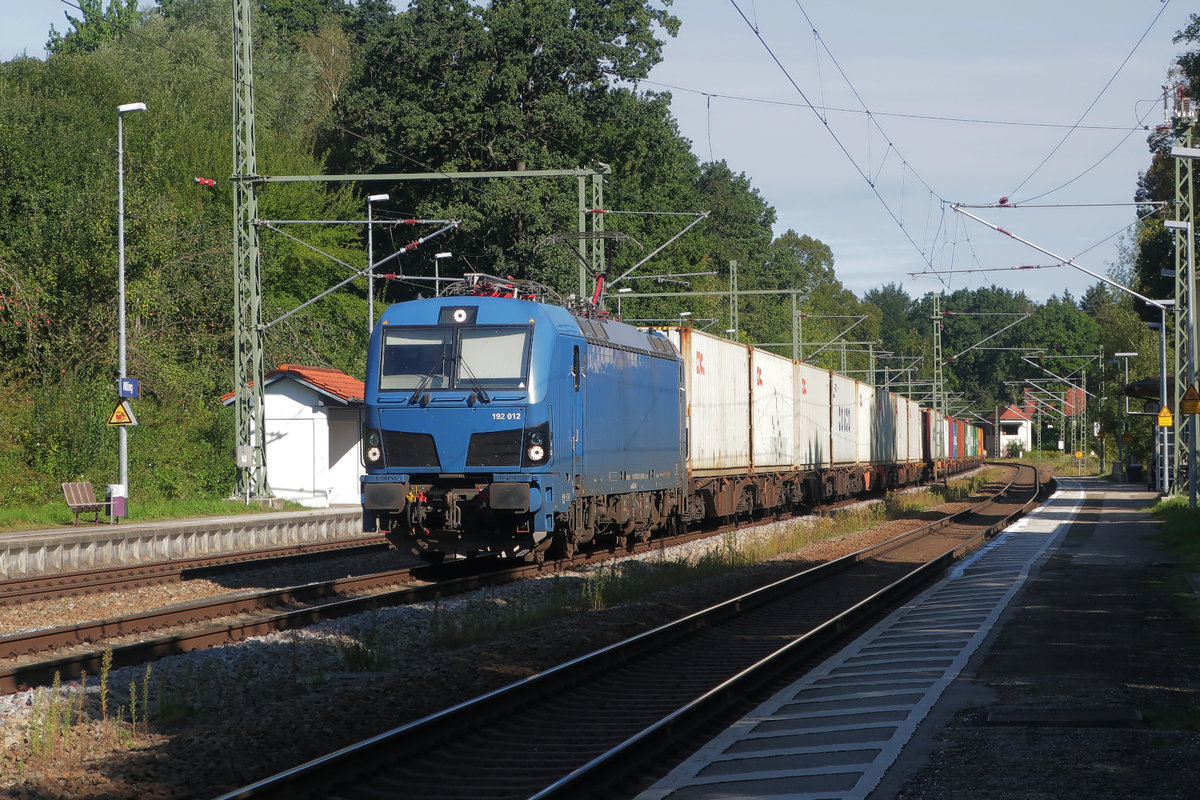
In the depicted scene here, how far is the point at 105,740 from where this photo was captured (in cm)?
799

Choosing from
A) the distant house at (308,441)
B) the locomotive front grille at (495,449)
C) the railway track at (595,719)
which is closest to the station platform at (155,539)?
the distant house at (308,441)

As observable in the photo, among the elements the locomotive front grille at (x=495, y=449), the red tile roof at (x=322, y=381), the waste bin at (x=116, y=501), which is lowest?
the waste bin at (x=116, y=501)

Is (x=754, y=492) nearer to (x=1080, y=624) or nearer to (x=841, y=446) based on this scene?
(x=841, y=446)

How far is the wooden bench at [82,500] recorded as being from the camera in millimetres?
26484

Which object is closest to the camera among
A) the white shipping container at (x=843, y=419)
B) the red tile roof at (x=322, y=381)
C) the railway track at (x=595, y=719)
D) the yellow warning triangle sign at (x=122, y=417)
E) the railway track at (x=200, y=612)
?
the railway track at (x=595, y=719)

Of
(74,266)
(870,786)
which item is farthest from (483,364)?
(74,266)

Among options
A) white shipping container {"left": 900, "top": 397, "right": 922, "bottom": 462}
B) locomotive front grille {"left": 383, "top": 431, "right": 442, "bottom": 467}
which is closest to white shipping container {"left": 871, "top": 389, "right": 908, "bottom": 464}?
white shipping container {"left": 900, "top": 397, "right": 922, "bottom": 462}

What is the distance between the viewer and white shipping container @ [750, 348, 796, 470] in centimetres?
2919

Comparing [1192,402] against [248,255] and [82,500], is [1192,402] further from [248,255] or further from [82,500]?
[82,500]

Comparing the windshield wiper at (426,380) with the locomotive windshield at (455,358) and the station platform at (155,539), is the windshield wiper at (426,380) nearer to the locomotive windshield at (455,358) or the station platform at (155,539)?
the locomotive windshield at (455,358)

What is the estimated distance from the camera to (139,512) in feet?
93.2

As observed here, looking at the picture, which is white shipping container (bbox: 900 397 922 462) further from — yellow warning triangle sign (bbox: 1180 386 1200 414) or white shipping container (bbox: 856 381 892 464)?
yellow warning triangle sign (bbox: 1180 386 1200 414)

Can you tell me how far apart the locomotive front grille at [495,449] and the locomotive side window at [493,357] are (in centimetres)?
63

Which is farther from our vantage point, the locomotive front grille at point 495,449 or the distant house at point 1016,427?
the distant house at point 1016,427
